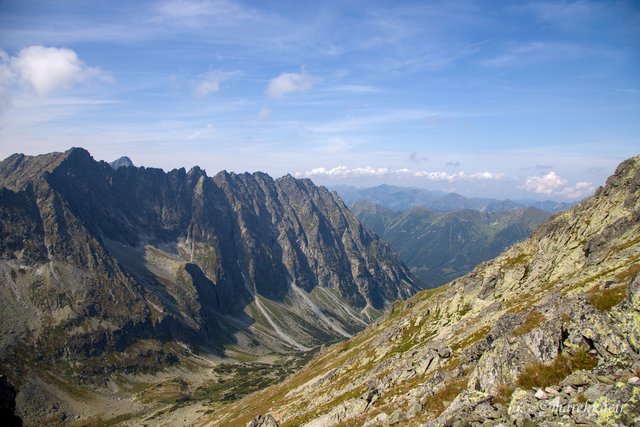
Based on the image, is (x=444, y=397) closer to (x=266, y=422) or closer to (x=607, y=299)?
(x=607, y=299)

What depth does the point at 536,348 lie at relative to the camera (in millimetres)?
27188

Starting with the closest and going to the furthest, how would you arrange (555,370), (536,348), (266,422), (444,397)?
(555,370) < (536,348) < (444,397) < (266,422)

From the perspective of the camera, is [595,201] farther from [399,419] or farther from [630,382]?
[630,382]

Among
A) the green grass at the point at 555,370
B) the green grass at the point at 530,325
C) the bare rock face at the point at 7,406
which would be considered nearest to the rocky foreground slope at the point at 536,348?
the green grass at the point at 555,370

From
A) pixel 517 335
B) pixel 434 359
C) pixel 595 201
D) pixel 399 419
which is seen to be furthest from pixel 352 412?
pixel 595 201

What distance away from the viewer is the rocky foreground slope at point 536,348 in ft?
64.5

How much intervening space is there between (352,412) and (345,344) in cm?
11995

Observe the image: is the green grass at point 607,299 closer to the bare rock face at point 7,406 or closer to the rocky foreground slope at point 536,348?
the rocky foreground slope at point 536,348

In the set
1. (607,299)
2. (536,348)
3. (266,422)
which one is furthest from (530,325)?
(266,422)

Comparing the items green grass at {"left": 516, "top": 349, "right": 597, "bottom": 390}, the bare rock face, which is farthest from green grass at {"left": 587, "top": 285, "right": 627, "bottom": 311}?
the bare rock face

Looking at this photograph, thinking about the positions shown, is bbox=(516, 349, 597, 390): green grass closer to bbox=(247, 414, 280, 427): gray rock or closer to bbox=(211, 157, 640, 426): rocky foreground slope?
bbox=(211, 157, 640, 426): rocky foreground slope

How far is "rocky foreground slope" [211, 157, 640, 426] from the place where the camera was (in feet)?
64.5

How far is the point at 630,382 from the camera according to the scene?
1766 cm

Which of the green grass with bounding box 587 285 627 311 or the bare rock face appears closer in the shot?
the green grass with bounding box 587 285 627 311
